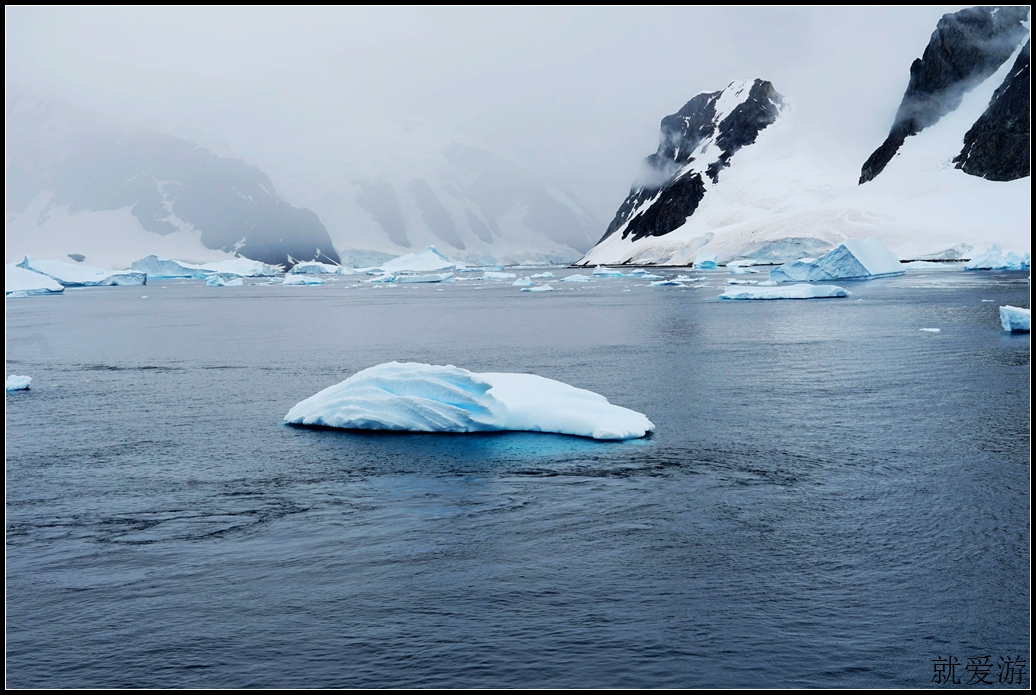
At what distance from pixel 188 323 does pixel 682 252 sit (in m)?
90.2

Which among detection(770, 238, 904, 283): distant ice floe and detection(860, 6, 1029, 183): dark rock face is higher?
detection(860, 6, 1029, 183): dark rock face

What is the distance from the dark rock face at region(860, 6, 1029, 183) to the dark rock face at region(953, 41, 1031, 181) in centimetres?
463

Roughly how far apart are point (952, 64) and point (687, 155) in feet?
187

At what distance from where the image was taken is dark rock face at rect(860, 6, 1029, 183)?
358ft

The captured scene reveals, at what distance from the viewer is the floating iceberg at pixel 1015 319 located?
25047mm

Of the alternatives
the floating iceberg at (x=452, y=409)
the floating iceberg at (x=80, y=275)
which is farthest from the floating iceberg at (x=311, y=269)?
the floating iceberg at (x=452, y=409)

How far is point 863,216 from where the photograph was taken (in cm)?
9594

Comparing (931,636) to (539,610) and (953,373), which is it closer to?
(539,610)

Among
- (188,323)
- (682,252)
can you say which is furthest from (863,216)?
(188,323)

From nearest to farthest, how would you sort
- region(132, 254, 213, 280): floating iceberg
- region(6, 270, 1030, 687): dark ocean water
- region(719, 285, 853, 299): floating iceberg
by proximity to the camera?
region(6, 270, 1030, 687): dark ocean water < region(719, 285, 853, 299): floating iceberg < region(132, 254, 213, 280): floating iceberg

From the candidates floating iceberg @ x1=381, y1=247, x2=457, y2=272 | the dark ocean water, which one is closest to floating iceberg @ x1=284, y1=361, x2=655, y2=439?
the dark ocean water

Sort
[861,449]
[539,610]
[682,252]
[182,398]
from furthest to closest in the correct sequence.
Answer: [682,252] < [182,398] < [861,449] < [539,610]

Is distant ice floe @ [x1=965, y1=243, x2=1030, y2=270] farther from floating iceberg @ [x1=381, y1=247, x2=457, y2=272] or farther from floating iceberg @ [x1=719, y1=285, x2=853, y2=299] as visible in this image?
floating iceberg @ [x1=381, y1=247, x2=457, y2=272]

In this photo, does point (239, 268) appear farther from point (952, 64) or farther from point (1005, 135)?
point (952, 64)
